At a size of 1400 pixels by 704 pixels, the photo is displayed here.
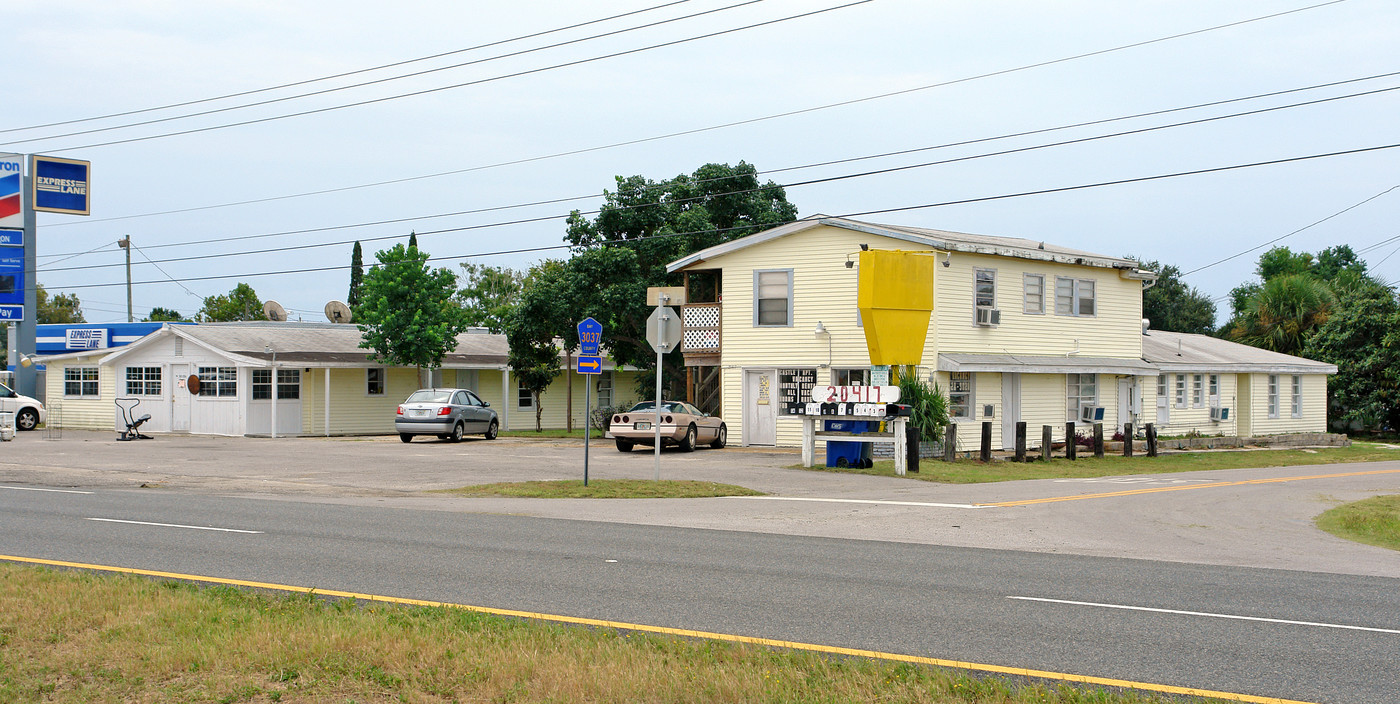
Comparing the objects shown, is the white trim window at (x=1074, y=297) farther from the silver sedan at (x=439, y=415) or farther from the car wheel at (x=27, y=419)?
the car wheel at (x=27, y=419)

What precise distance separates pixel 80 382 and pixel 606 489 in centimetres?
3200

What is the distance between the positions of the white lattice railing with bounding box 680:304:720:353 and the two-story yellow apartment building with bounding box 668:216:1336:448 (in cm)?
3

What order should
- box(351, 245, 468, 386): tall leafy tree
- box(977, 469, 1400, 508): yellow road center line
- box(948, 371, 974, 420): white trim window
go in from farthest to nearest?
box(351, 245, 468, 386): tall leafy tree
box(948, 371, 974, 420): white trim window
box(977, 469, 1400, 508): yellow road center line

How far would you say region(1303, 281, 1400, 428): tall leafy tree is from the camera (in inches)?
1655

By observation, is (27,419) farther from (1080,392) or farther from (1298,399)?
(1298,399)

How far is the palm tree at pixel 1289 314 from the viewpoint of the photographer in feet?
156

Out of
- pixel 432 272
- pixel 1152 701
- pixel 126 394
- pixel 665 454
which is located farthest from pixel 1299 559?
pixel 126 394

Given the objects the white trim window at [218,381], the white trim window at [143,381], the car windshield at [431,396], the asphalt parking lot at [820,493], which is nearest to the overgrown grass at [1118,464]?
the asphalt parking lot at [820,493]

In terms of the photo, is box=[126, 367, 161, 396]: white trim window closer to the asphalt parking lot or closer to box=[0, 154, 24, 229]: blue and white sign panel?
the asphalt parking lot

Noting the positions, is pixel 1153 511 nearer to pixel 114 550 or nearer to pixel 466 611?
pixel 466 611

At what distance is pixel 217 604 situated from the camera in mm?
8180

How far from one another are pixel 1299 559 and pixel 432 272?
32.9 metres

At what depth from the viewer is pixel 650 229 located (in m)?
38.9

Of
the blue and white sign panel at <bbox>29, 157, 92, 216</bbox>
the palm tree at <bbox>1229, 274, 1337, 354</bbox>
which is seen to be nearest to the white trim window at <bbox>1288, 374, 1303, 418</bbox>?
the palm tree at <bbox>1229, 274, 1337, 354</bbox>
